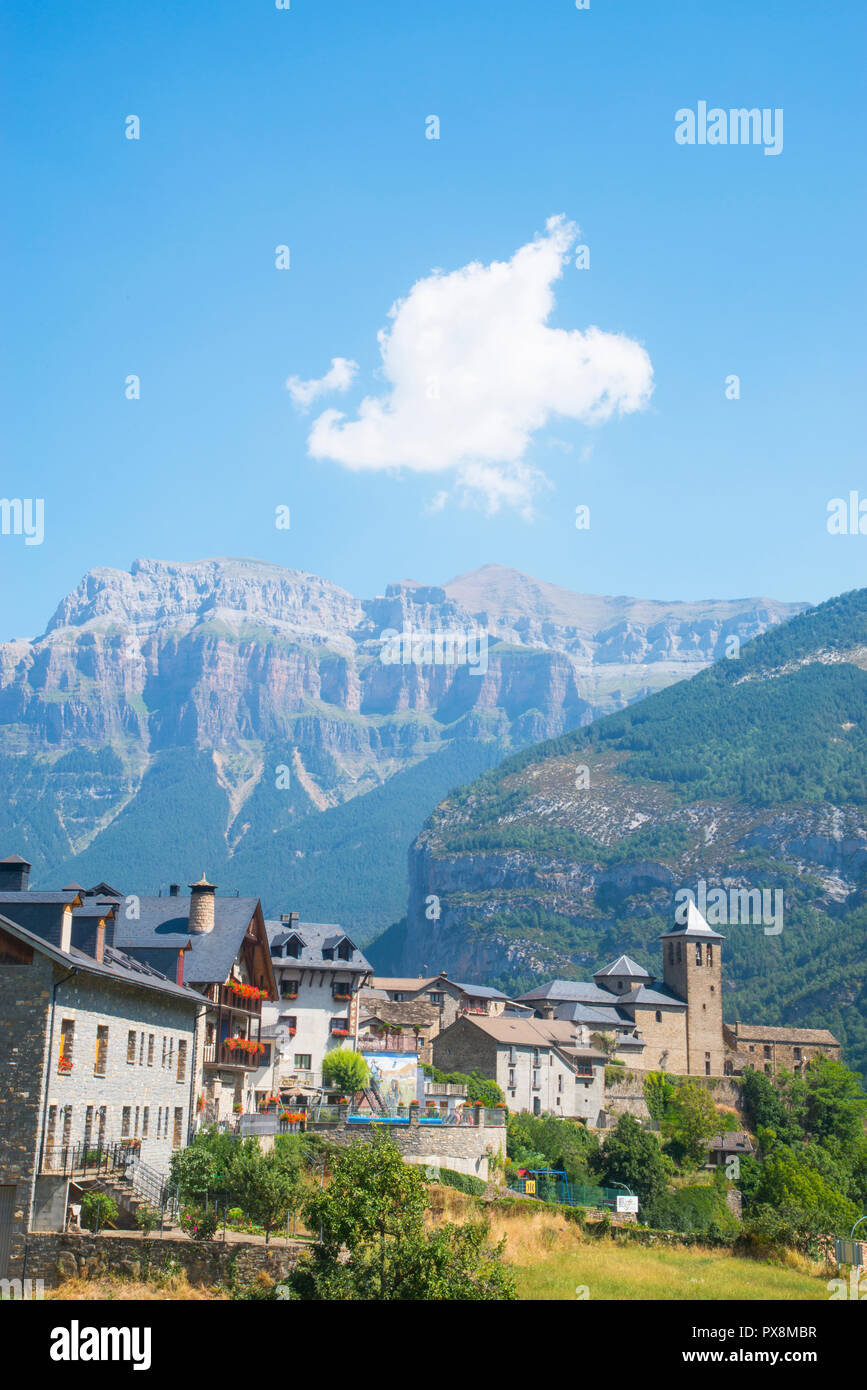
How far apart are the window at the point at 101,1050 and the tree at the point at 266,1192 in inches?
213

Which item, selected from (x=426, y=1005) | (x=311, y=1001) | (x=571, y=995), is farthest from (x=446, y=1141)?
(x=571, y=995)

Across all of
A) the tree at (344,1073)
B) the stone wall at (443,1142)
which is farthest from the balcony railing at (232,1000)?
the tree at (344,1073)

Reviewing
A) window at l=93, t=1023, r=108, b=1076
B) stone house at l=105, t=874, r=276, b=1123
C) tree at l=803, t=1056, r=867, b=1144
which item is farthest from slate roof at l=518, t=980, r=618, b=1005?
window at l=93, t=1023, r=108, b=1076

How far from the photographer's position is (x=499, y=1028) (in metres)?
90.7

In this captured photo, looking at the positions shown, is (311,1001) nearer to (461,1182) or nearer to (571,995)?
(461,1182)

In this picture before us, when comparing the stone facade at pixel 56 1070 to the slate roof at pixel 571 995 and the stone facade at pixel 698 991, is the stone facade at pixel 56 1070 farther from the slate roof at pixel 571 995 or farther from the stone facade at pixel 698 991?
the stone facade at pixel 698 991

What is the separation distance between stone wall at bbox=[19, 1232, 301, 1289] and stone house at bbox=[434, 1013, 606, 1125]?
5208 cm

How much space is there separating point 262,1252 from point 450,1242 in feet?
33.0

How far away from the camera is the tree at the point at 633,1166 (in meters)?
72.4

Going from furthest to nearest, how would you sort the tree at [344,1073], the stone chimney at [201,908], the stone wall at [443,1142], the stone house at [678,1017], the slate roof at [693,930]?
the slate roof at [693,930], the stone house at [678,1017], the tree at [344,1073], the stone chimney at [201,908], the stone wall at [443,1142]

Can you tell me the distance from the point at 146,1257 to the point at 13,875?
14712 mm

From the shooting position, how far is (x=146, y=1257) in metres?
34.8
